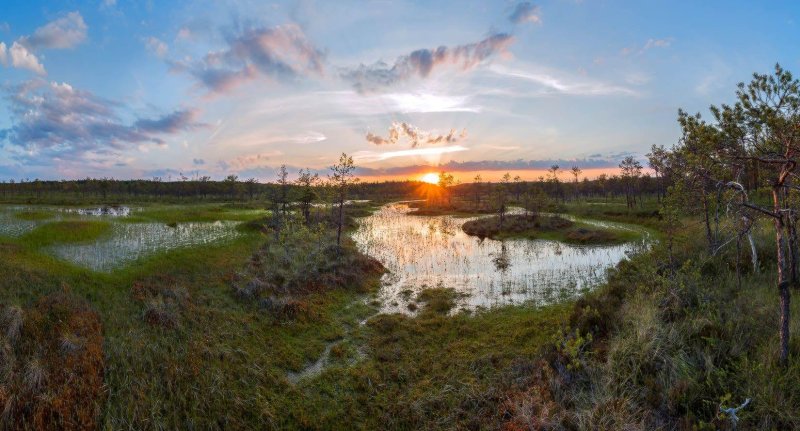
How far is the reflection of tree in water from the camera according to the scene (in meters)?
29.3

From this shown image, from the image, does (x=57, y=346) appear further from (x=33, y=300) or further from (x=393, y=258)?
(x=393, y=258)

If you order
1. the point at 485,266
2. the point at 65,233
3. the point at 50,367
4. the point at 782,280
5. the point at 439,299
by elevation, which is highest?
the point at 65,233

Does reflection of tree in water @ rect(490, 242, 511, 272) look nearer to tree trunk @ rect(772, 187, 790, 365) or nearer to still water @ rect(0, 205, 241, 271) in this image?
tree trunk @ rect(772, 187, 790, 365)

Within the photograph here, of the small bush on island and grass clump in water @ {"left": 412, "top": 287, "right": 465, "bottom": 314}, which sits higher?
the small bush on island

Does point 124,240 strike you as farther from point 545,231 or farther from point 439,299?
point 545,231

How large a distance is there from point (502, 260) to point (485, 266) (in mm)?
2560

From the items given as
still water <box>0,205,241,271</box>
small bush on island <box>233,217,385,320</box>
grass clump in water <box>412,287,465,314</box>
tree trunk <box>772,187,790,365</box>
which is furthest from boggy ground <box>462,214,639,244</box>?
tree trunk <box>772,187,790,365</box>

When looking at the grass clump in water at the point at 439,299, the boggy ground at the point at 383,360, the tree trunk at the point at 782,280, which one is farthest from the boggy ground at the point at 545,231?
the tree trunk at the point at 782,280

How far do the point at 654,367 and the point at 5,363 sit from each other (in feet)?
57.0

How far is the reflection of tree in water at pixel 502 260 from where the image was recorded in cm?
2927

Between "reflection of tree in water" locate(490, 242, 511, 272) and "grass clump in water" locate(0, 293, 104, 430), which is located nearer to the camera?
"grass clump in water" locate(0, 293, 104, 430)

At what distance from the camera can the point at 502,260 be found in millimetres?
→ 31531

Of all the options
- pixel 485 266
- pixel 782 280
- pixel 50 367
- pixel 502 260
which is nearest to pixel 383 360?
pixel 50 367

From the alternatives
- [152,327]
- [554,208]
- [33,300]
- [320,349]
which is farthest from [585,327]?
[554,208]
